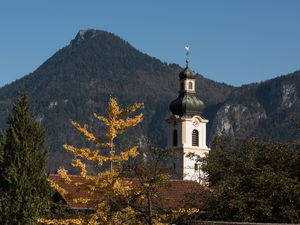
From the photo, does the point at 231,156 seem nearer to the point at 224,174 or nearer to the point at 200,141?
the point at 224,174

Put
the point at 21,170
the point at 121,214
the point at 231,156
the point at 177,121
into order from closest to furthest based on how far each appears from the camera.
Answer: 1. the point at 121,214
2. the point at 21,170
3. the point at 231,156
4. the point at 177,121

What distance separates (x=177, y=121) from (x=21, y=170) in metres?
57.7

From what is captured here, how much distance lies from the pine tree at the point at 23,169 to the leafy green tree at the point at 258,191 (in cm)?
601

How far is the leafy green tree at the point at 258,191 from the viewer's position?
3272 centimetres

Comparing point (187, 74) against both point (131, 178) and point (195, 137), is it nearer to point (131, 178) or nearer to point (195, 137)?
point (195, 137)

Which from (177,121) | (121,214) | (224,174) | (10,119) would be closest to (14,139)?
(10,119)

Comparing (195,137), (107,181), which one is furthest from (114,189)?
(195,137)

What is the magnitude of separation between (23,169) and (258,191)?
8904mm

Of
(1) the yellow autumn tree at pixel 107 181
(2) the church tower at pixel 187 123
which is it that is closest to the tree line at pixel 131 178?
(1) the yellow autumn tree at pixel 107 181

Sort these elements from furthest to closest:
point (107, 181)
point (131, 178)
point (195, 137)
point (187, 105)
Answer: point (187, 105)
point (195, 137)
point (131, 178)
point (107, 181)

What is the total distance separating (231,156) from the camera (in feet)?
125

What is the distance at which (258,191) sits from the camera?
33.6 metres

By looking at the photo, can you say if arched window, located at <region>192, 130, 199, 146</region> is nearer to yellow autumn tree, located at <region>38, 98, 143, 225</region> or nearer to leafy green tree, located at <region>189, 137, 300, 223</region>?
leafy green tree, located at <region>189, 137, 300, 223</region>

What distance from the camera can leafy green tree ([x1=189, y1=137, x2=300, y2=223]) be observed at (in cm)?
3272
